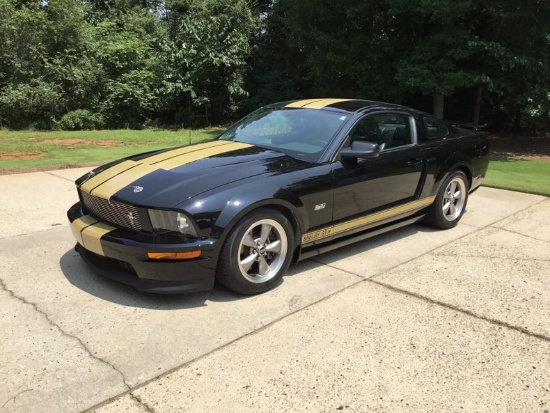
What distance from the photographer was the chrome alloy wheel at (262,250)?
145 inches

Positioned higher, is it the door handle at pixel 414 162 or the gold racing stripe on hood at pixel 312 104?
the gold racing stripe on hood at pixel 312 104

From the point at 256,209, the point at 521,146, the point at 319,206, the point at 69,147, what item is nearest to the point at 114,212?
the point at 256,209

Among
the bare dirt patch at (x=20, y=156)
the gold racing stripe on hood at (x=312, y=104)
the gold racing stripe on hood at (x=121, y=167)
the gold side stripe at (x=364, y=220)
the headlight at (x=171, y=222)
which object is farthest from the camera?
the bare dirt patch at (x=20, y=156)

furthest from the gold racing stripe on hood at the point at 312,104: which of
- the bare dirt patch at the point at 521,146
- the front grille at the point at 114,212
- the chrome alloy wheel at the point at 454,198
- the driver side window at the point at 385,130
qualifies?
the bare dirt patch at the point at 521,146

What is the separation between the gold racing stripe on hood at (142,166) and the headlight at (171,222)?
1.59 feet

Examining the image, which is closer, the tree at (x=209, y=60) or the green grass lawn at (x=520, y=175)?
the green grass lawn at (x=520, y=175)

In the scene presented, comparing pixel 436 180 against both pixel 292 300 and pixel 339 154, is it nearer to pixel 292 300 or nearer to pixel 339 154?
pixel 339 154

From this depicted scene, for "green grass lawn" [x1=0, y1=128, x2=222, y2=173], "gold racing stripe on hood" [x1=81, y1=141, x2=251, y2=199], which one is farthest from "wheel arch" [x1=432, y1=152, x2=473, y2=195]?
"green grass lawn" [x1=0, y1=128, x2=222, y2=173]

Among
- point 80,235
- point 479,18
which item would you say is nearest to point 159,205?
point 80,235

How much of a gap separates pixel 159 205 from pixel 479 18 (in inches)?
549

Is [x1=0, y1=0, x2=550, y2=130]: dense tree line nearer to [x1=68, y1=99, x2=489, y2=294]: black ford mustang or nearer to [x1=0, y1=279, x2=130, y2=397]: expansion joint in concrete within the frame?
[x1=68, y1=99, x2=489, y2=294]: black ford mustang

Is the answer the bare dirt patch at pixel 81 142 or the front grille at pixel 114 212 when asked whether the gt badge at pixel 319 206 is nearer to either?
the front grille at pixel 114 212

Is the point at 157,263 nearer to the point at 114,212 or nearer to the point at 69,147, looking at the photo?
the point at 114,212

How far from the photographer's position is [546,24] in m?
12.3
